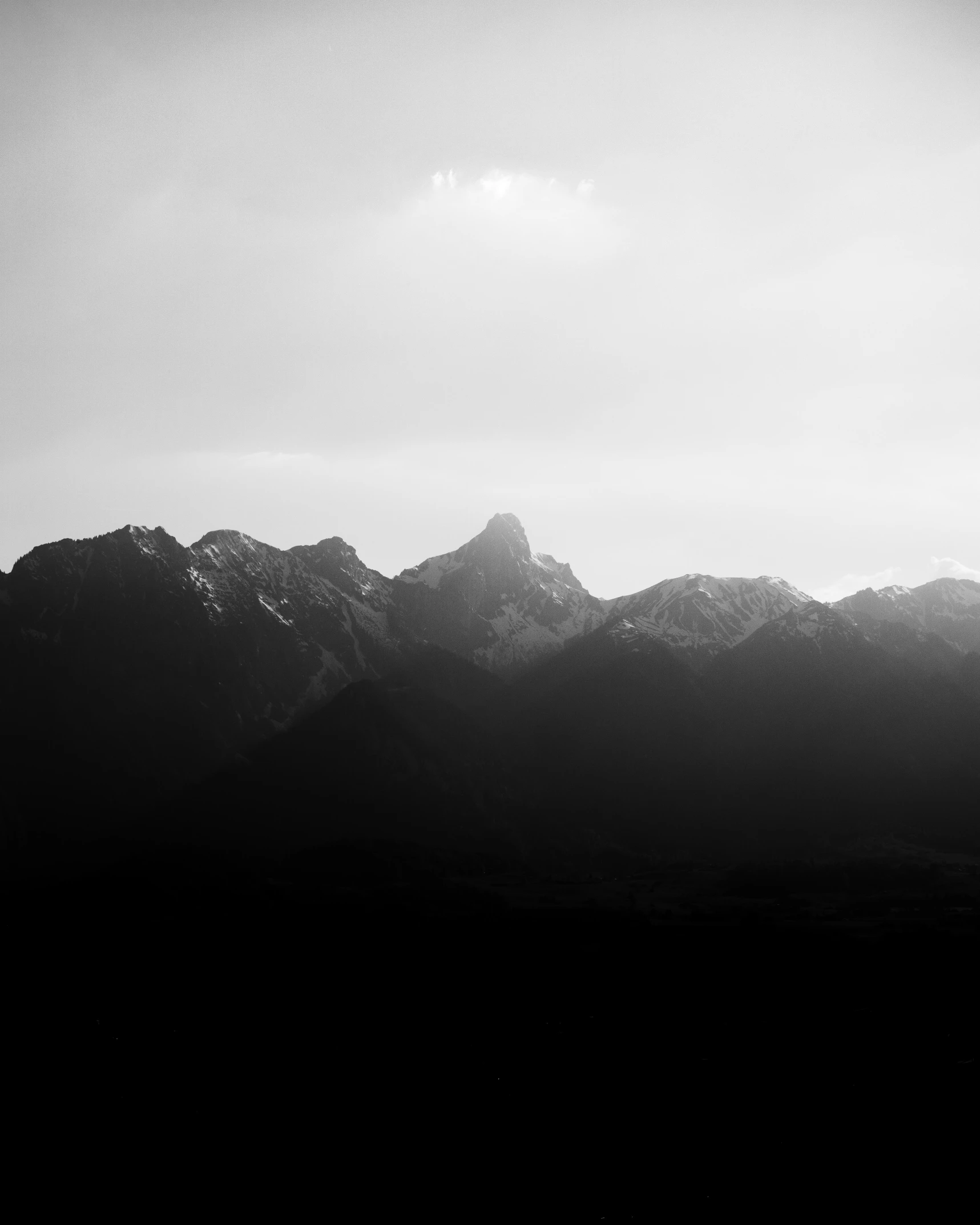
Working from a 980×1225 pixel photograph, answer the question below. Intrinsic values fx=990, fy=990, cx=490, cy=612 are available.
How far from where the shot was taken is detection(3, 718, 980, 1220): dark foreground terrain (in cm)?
8769

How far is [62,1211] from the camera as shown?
8569 cm

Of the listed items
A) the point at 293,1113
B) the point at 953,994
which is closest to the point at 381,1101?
the point at 293,1113

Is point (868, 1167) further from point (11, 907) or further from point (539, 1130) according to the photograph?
point (11, 907)

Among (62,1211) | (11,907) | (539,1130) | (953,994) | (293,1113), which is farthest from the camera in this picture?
(11,907)

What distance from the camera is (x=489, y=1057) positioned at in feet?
392

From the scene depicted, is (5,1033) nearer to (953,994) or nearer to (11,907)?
(11,907)

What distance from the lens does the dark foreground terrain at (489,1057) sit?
87688mm

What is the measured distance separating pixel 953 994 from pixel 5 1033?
5007 inches

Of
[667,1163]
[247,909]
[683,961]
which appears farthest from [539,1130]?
[247,909]

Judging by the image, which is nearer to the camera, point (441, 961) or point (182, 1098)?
point (182, 1098)

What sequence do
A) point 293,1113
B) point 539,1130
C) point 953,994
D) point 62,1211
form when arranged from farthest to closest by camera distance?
point 953,994 < point 293,1113 < point 539,1130 < point 62,1211

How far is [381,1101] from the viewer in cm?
10656

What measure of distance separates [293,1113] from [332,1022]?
3197cm

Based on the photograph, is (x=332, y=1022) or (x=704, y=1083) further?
(x=332, y=1022)
